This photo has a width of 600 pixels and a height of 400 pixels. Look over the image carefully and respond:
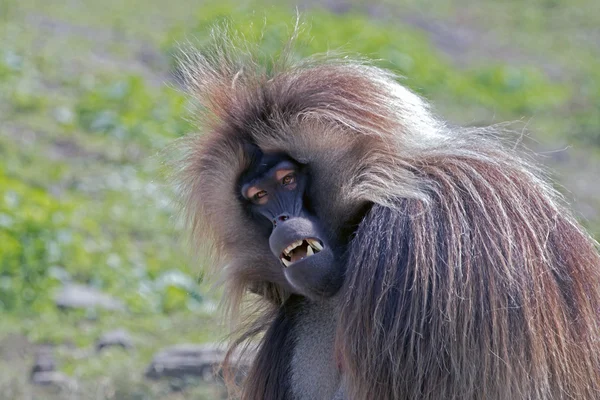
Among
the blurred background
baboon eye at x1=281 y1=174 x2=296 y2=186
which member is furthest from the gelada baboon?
the blurred background

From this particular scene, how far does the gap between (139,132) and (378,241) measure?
6246 mm

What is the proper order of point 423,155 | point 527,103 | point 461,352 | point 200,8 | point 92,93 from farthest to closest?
point 200,8 < point 527,103 < point 92,93 < point 423,155 < point 461,352

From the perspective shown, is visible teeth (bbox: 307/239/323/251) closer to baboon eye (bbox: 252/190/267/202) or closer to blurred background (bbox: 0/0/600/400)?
baboon eye (bbox: 252/190/267/202)

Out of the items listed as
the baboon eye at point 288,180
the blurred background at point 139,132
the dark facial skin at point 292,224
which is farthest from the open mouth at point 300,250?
the blurred background at point 139,132

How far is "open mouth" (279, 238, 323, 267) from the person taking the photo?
346 centimetres

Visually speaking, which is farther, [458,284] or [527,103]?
[527,103]

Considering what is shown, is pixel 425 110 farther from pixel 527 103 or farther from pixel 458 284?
pixel 527 103

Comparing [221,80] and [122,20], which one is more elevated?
[221,80]

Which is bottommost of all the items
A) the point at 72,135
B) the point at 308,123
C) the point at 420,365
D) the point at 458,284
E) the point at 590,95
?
the point at 590,95

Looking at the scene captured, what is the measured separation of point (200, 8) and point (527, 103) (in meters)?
4.68

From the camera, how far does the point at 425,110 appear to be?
377 cm

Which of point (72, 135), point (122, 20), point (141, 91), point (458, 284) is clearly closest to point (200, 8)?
point (122, 20)

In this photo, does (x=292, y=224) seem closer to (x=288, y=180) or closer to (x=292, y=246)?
(x=292, y=246)

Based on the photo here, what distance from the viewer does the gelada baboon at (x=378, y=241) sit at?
10.5 feet
